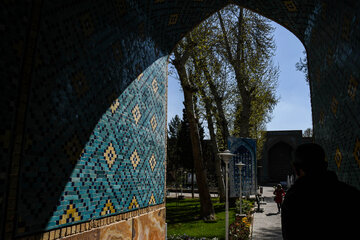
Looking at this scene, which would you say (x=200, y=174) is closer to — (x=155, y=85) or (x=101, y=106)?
(x=155, y=85)

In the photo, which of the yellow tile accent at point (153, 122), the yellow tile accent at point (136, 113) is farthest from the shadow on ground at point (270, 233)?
the yellow tile accent at point (136, 113)

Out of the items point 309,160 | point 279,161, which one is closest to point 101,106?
point 309,160

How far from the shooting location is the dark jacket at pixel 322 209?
150 cm

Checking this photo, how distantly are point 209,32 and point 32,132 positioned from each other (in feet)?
30.4

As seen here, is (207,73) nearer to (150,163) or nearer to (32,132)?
(150,163)

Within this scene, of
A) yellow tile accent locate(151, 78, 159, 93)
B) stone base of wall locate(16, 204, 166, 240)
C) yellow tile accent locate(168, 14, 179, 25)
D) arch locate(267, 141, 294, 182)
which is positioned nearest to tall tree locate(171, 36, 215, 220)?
yellow tile accent locate(168, 14, 179, 25)

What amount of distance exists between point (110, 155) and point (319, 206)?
2.12 metres

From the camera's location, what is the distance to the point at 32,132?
2.06 metres

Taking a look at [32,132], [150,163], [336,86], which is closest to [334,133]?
[336,86]

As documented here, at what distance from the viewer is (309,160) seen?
1.68m

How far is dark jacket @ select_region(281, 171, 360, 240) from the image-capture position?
4.94 feet

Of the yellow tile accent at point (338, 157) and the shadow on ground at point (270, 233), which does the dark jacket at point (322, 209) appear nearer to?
the yellow tile accent at point (338, 157)

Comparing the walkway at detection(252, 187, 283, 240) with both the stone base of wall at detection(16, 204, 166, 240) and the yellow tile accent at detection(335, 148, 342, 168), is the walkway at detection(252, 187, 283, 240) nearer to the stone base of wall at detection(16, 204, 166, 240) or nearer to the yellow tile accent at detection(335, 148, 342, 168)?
the stone base of wall at detection(16, 204, 166, 240)

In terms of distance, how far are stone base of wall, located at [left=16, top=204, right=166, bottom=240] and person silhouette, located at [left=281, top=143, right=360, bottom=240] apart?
1724mm
